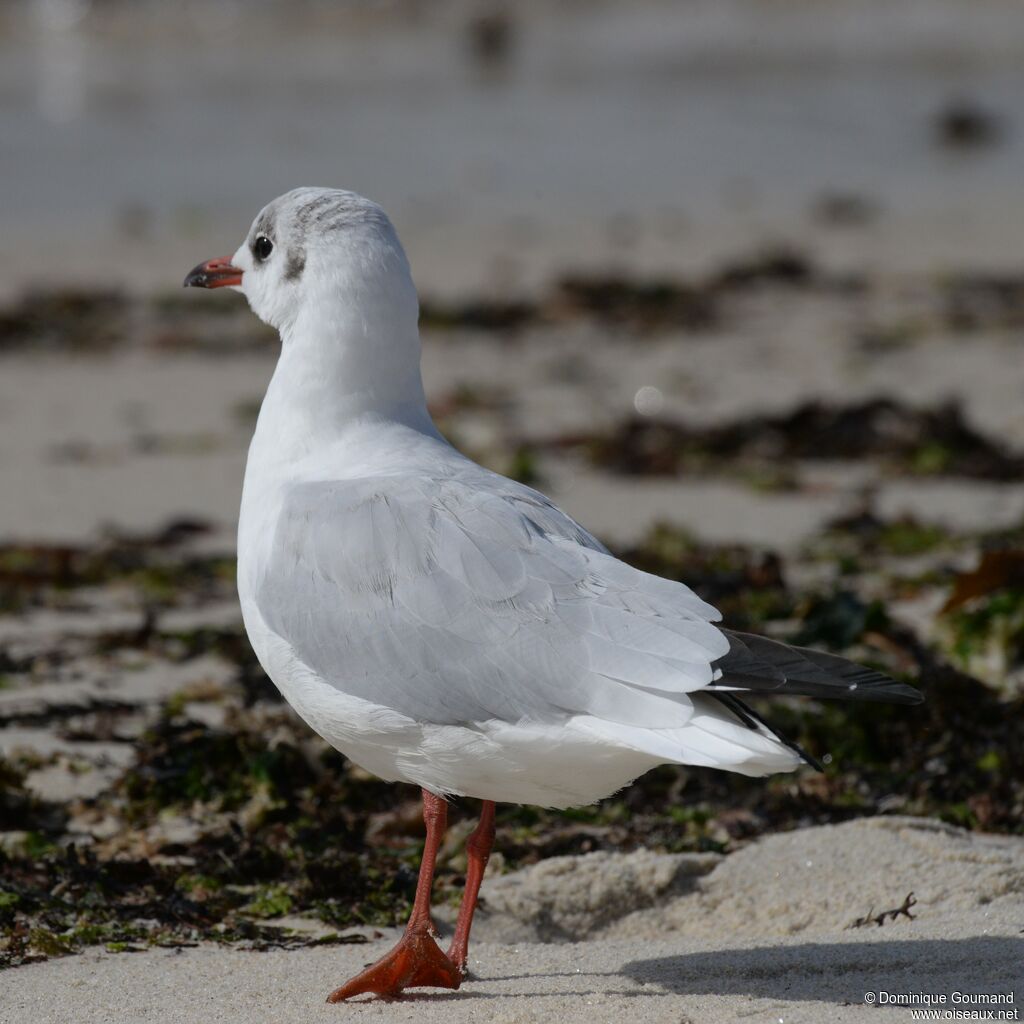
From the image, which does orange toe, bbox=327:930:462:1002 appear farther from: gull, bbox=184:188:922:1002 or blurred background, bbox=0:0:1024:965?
blurred background, bbox=0:0:1024:965

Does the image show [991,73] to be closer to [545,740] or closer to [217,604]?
[217,604]

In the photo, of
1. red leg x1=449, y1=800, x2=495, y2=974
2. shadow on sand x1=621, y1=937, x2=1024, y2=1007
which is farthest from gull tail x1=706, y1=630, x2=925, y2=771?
red leg x1=449, y1=800, x2=495, y2=974

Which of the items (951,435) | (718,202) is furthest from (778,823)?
(718,202)

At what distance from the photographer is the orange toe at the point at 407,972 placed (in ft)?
11.4

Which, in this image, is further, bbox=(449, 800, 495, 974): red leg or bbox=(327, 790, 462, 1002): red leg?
bbox=(449, 800, 495, 974): red leg

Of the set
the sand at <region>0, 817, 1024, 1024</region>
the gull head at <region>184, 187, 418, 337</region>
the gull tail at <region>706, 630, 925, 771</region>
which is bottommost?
the sand at <region>0, 817, 1024, 1024</region>

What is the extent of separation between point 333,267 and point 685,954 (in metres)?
1.82

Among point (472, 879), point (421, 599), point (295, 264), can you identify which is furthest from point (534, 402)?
point (421, 599)

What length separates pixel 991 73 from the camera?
20172 millimetres

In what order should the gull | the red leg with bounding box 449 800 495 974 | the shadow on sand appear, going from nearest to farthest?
the gull
the shadow on sand
the red leg with bounding box 449 800 495 974

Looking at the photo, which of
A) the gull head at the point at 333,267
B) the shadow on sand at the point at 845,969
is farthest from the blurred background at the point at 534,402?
the gull head at the point at 333,267

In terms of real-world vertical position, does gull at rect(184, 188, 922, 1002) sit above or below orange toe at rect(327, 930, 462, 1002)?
above

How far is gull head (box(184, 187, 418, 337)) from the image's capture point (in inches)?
160

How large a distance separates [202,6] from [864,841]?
77.1 ft
